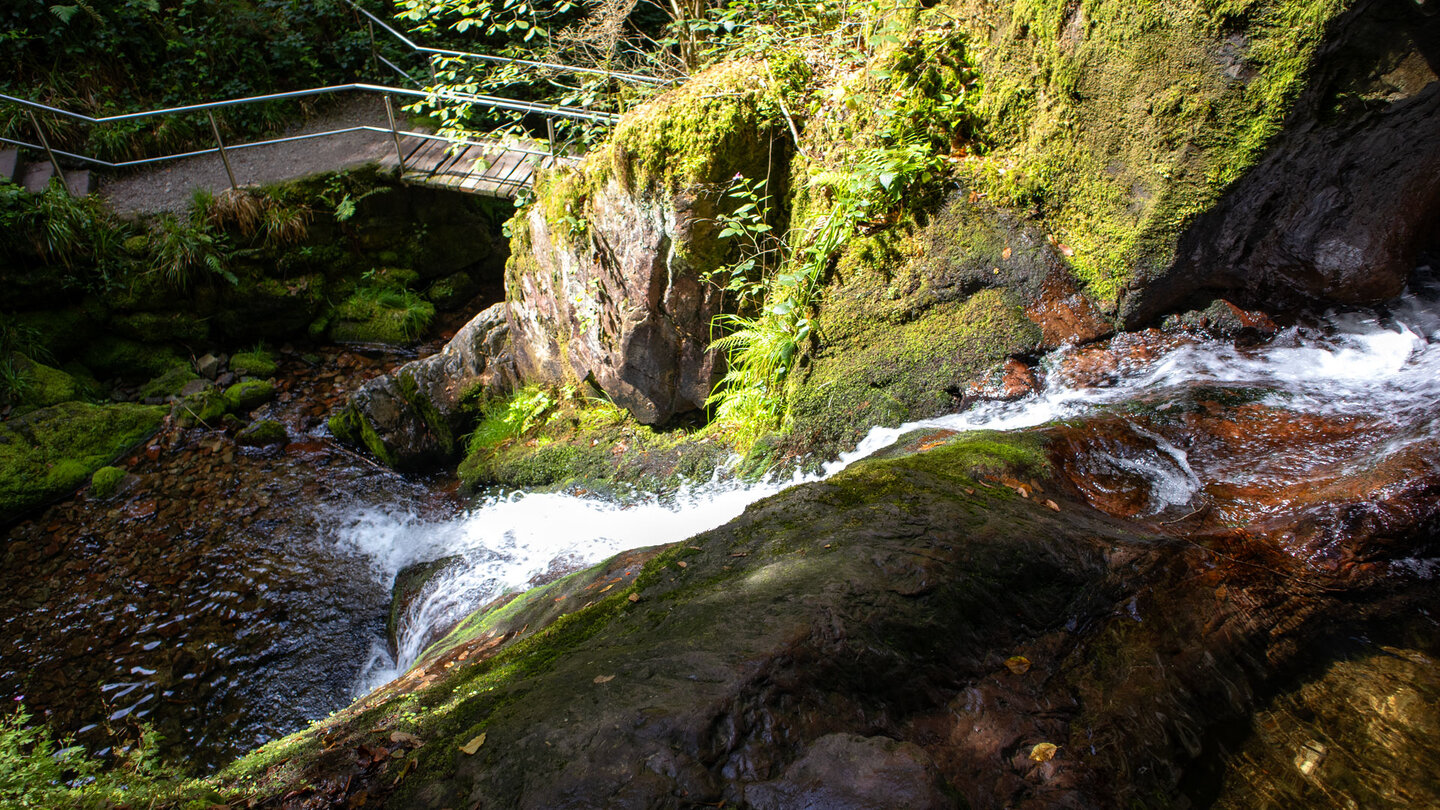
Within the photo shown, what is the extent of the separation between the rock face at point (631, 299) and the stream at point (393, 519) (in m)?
1.04

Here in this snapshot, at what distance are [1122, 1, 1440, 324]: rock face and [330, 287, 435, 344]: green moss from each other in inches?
324

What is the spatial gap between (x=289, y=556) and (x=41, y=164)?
23.6 ft

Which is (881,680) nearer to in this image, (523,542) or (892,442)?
(892,442)

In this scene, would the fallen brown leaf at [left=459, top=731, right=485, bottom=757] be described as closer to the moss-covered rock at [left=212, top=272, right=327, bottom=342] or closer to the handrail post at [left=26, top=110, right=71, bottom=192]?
the moss-covered rock at [left=212, top=272, right=327, bottom=342]

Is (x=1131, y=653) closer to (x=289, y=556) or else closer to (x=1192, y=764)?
(x=1192, y=764)

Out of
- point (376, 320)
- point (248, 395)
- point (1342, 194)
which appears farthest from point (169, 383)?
point (1342, 194)

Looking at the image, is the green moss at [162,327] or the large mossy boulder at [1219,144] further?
the green moss at [162,327]

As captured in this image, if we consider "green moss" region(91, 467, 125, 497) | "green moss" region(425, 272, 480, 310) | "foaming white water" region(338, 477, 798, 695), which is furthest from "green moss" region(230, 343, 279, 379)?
"foaming white water" region(338, 477, 798, 695)

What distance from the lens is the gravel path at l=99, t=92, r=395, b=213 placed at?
8.94 meters

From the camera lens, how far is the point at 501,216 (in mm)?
10266

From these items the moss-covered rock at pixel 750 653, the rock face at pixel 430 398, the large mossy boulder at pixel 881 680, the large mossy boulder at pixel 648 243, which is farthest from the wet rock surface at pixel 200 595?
the large mossy boulder at pixel 881 680

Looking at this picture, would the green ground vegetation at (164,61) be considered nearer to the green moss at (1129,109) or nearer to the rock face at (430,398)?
the rock face at (430,398)

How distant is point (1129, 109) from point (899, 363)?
1.79 metres

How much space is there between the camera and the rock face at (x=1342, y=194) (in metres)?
2.95
